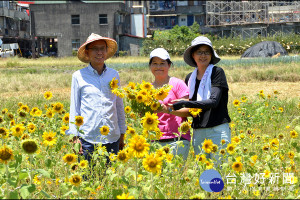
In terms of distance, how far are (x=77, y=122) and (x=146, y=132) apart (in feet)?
1.68

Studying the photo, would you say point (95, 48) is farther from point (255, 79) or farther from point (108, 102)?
point (255, 79)

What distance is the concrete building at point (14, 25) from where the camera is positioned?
36.8 meters

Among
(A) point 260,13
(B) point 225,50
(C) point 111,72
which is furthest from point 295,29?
(C) point 111,72

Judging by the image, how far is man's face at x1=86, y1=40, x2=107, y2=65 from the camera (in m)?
3.53

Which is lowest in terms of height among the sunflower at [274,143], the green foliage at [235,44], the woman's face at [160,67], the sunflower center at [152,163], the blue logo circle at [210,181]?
the blue logo circle at [210,181]

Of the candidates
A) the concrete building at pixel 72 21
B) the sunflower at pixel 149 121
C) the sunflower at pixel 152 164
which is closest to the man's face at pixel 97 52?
the sunflower at pixel 149 121

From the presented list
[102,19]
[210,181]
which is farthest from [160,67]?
[102,19]

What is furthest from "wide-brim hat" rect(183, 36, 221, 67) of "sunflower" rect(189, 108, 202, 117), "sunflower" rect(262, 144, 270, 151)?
"sunflower" rect(262, 144, 270, 151)

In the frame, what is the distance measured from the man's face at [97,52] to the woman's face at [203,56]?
765mm

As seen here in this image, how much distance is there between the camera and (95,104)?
3475 mm

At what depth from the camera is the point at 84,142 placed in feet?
11.5

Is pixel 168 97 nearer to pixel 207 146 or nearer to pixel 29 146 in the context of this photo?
pixel 207 146

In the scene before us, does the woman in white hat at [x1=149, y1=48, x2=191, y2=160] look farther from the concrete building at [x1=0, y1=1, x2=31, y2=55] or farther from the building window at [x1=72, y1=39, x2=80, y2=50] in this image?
the building window at [x1=72, y1=39, x2=80, y2=50]

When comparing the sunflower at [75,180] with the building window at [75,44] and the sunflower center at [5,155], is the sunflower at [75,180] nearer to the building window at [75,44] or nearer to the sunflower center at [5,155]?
the sunflower center at [5,155]
